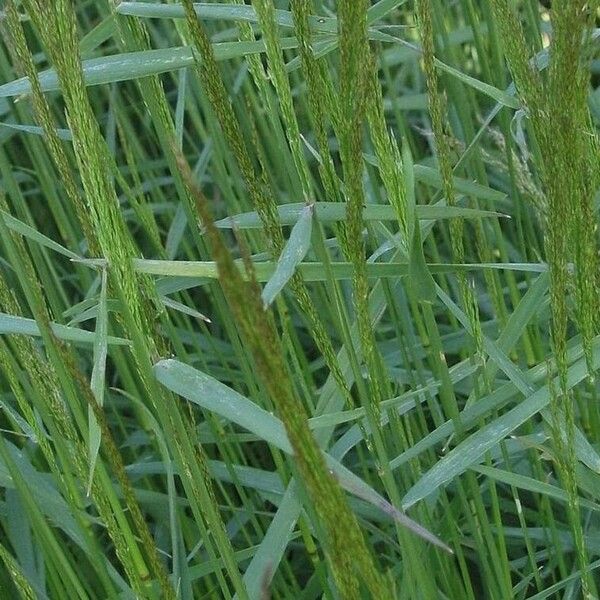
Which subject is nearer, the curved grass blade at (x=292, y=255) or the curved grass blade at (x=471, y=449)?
the curved grass blade at (x=292, y=255)

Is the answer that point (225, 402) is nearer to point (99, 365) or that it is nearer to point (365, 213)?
point (99, 365)

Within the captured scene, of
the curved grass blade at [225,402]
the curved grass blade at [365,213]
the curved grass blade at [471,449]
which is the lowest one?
the curved grass blade at [471,449]

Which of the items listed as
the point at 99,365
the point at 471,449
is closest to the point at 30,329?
the point at 99,365

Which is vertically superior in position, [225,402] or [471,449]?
[225,402]

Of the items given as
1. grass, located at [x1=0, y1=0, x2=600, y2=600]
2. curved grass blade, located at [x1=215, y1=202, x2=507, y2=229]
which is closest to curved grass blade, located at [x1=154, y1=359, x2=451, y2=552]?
grass, located at [x1=0, y1=0, x2=600, y2=600]

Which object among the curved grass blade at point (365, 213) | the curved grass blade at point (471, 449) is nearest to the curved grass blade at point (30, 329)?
the curved grass blade at point (365, 213)

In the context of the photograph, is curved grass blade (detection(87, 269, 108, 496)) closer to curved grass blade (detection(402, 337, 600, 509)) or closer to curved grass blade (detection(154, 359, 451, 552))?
curved grass blade (detection(154, 359, 451, 552))

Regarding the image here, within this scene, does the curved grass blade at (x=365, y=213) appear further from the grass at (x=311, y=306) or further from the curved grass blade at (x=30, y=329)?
the curved grass blade at (x=30, y=329)

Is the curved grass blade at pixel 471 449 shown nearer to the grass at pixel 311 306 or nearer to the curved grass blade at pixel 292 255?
the grass at pixel 311 306

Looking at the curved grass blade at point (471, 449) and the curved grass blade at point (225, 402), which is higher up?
the curved grass blade at point (225, 402)

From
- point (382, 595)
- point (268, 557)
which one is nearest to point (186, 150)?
point (268, 557)

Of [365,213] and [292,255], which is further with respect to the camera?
[365,213]

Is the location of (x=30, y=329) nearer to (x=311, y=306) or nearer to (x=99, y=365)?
(x=99, y=365)
